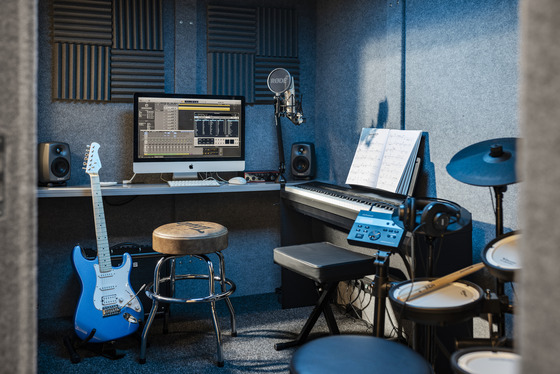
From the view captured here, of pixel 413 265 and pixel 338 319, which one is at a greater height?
pixel 413 265

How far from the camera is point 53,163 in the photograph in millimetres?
2686

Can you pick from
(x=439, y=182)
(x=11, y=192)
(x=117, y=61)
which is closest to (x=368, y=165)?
(x=439, y=182)

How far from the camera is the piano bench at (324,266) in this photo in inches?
86.4

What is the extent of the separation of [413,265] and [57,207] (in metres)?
2.20

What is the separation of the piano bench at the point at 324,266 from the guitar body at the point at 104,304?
0.77 m

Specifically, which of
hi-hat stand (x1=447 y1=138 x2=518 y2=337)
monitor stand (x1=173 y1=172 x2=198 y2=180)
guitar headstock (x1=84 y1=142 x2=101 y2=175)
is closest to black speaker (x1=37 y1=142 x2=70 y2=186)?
guitar headstock (x1=84 y1=142 x2=101 y2=175)

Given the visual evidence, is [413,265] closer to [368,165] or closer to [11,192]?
[368,165]

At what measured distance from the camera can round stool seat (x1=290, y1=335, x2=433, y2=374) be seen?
1.03m

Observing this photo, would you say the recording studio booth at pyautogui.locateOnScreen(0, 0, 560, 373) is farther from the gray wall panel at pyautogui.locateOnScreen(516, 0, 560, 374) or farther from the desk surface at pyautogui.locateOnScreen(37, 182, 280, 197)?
the gray wall panel at pyautogui.locateOnScreen(516, 0, 560, 374)

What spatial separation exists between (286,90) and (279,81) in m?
0.07

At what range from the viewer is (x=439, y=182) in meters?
2.25

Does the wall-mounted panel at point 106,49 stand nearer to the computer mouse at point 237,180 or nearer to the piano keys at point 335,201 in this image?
the computer mouse at point 237,180

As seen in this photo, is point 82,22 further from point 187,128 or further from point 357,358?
point 357,358

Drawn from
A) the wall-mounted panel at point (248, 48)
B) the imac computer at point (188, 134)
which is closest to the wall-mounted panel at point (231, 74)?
the wall-mounted panel at point (248, 48)
